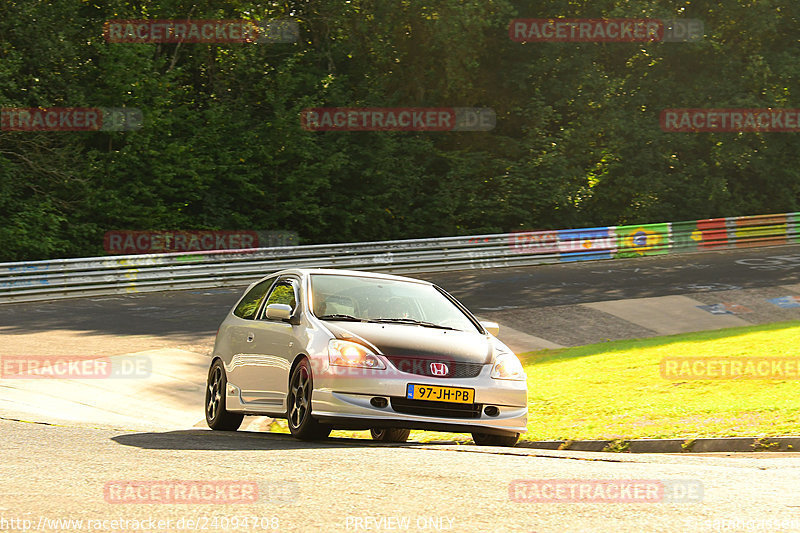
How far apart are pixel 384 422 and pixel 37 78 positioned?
82.1 ft

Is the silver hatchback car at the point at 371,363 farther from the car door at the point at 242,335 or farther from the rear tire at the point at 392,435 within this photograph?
the rear tire at the point at 392,435

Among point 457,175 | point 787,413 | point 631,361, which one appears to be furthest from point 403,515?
point 457,175

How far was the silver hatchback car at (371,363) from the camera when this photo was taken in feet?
29.7

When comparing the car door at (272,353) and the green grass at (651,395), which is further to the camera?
the green grass at (651,395)

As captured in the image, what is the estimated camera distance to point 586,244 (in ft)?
107

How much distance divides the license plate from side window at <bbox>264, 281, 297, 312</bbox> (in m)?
1.64

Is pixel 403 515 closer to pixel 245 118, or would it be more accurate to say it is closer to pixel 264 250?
pixel 264 250

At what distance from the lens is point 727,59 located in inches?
1526

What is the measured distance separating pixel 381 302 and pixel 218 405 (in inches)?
85.7
